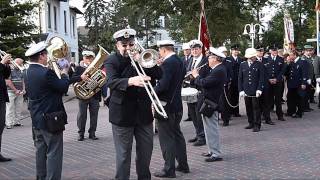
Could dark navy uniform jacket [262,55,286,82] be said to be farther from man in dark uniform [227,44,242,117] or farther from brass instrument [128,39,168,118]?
brass instrument [128,39,168,118]

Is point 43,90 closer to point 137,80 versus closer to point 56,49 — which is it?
point 137,80

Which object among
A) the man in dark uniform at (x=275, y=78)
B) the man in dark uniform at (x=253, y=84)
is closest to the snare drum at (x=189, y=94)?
the man in dark uniform at (x=253, y=84)

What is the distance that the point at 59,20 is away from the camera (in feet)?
133

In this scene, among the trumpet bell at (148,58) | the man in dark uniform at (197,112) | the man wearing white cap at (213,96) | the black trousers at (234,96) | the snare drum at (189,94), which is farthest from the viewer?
the black trousers at (234,96)

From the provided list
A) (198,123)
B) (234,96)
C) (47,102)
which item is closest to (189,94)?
(198,123)

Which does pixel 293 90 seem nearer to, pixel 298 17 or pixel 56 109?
pixel 56 109

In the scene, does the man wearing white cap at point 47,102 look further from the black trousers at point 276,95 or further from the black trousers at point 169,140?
the black trousers at point 276,95

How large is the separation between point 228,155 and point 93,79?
9.61 ft

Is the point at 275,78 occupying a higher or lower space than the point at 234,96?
higher

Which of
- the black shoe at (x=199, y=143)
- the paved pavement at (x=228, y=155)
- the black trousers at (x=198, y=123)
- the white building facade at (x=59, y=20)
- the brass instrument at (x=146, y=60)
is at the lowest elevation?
the paved pavement at (x=228, y=155)

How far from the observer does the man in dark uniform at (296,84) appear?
13.9 metres

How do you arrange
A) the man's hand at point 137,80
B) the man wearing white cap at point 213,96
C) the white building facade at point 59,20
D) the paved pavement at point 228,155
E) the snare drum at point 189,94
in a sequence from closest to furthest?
the man's hand at point 137,80 < the paved pavement at point 228,155 < the man wearing white cap at point 213,96 < the snare drum at point 189,94 < the white building facade at point 59,20

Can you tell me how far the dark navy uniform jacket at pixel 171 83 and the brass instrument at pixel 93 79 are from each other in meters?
2.10

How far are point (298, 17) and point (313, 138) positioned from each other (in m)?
37.7
